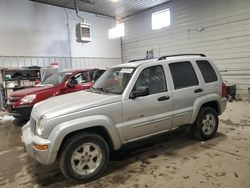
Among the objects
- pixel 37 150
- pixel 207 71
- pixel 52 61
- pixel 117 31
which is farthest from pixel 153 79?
pixel 117 31

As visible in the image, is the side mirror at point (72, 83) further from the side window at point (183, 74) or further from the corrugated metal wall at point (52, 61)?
the corrugated metal wall at point (52, 61)

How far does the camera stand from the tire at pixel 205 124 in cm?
367

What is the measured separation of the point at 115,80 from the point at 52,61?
23.7 feet

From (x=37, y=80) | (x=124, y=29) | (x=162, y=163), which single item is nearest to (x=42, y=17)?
(x=37, y=80)

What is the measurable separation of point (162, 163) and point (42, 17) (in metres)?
8.84

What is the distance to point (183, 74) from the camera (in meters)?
3.46

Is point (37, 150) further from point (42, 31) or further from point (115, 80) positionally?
point (42, 31)

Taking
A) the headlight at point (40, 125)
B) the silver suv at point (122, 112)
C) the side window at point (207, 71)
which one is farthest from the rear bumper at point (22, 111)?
the side window at point (207, 71)

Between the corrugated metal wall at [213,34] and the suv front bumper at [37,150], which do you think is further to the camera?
the corrugated metal wall at [213,34]

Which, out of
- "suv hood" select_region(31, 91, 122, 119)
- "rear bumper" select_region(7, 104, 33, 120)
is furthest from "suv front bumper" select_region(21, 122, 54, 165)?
"rear bumper" select_region(7, 104, 33, 120)

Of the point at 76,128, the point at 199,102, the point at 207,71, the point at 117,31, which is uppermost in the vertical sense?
the point at 117,31

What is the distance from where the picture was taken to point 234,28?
25.6ft

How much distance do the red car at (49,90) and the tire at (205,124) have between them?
3.48 metres

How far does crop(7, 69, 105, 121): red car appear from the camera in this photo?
5.15 metres
